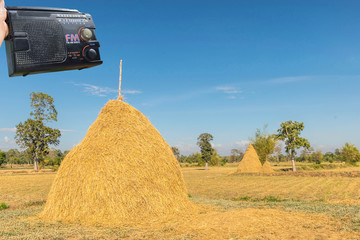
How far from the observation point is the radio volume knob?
2131mm

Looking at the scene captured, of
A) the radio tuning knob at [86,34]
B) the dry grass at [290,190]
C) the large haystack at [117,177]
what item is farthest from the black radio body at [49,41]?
the dry grass at [290,190]

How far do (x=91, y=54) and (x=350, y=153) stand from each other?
225 ft

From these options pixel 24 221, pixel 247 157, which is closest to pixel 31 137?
pixel 247 157

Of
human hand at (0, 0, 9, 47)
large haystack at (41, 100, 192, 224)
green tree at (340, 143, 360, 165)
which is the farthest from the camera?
green tree at (340, 143, 360, 165)

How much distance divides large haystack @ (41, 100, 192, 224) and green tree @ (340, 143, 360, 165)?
60.0 meters

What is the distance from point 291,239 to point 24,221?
9137 mm

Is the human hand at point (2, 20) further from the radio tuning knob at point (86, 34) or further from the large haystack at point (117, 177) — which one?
the large haystack at point (117, 177)

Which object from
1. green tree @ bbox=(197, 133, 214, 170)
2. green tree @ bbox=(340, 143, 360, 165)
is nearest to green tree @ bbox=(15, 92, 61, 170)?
green tree @ bbox=(197, 133, 214, 170)

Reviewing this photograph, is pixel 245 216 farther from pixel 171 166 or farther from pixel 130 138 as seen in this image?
pixel 130 138

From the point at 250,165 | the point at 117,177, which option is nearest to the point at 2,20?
the point at 117,177

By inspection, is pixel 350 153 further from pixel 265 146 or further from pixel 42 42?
pixel 42 42

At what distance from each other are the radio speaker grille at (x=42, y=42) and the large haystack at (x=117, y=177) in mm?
8157

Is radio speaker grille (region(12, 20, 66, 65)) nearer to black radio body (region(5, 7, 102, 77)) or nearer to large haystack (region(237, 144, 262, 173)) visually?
black radio body (region(5, 7, 102, 77))

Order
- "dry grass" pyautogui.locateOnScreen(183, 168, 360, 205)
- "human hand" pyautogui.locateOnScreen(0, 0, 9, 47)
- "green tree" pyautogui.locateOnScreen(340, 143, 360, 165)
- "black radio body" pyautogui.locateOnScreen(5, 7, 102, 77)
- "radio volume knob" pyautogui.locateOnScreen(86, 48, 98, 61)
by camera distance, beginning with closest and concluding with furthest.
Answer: "human hand" pyautogui.locateOnScreen(0, 0, 9, 47) < "black radio body" pyautogui.locateOnScreen(5, 7, 102, 77) < "radio volume knob" pyautogui.locateOnScreen(86, 48, 98, 61) < "dry grass" pyautogui.locateOnScreen(183, 168, 360, 205) < "green tree" pyautogui.locateOnScreen(340, 143, 360, 165)
